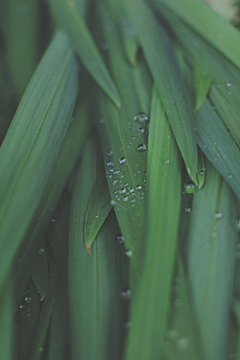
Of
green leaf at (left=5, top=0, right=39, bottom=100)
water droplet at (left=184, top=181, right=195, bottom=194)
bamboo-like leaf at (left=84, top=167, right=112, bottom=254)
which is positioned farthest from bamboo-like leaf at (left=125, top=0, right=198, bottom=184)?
green leaf at (left=5, top=0, right=39, bottom=100)

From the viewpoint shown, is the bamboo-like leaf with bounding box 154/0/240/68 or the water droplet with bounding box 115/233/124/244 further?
the bamboo-like leaf with bounding box 154/0/240/68

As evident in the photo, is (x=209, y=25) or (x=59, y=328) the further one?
(x=209, y=25)

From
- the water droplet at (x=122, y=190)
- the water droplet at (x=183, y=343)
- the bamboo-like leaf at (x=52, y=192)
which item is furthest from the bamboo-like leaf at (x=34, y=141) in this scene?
the water droplet at (x=183, y=343)

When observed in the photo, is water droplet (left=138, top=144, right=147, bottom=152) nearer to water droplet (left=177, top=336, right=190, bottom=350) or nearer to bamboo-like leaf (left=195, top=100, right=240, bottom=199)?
bamboo-like leaf (left=195, top=100, right=240, bottom=199)

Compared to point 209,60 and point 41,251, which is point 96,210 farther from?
point 209,60

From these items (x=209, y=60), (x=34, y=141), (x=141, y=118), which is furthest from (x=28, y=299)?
(x=209, y=60)

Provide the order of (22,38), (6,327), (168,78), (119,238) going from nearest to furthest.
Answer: (6,327) < (119,238) < (168,78) < (22,38)

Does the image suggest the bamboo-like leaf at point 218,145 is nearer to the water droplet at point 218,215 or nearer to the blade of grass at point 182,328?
the water droplet at point 218,215
